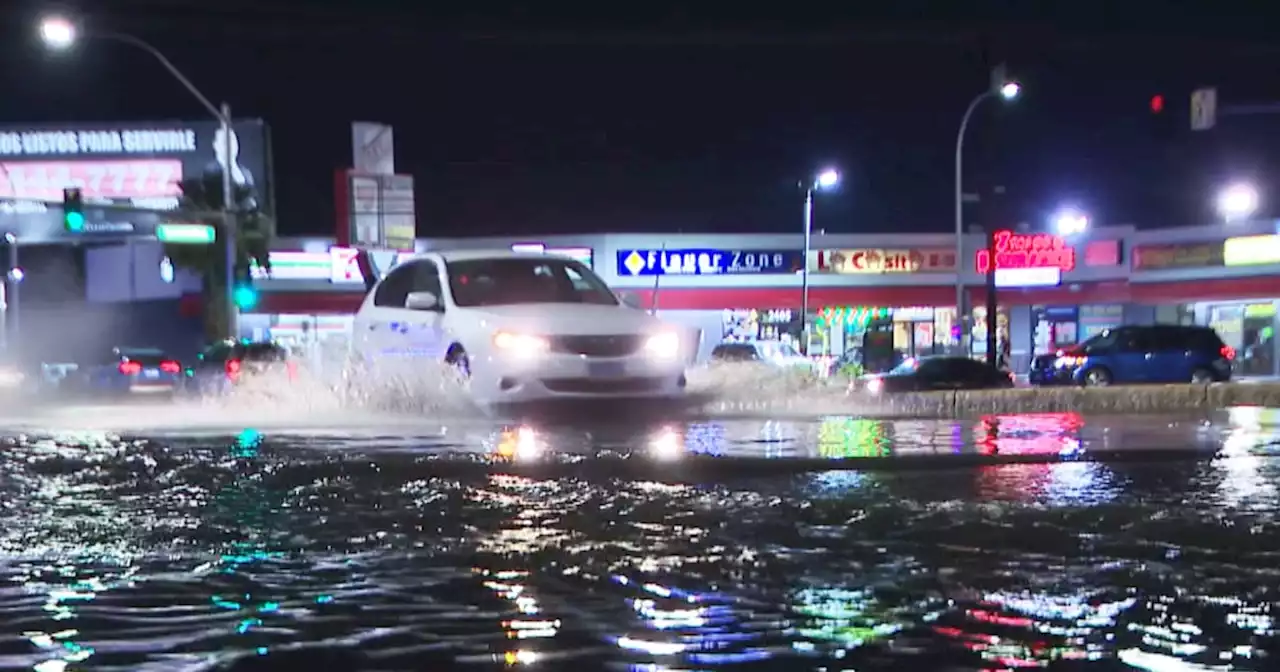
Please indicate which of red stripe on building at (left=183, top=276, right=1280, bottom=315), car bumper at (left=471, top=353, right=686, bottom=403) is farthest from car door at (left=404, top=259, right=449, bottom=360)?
red stripe on building at (left=183, top=276, right=1280, bottom=315)

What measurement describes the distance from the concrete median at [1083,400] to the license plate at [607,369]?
305 cm

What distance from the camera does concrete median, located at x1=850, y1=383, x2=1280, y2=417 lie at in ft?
43.0

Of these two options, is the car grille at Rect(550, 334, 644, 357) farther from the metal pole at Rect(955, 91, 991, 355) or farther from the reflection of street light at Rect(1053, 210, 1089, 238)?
the reflection of street light at Rect(1053, 210, 1089, 238)

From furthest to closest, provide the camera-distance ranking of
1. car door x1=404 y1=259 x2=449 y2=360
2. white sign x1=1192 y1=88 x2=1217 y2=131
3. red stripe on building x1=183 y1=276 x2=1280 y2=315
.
Answer: 1. red stripe on building x1=183 y1=276 x2=1280 y2=315
2. white sign x1=1192 y1=88 x2=1217 y2=131
3. car door x1=404 y1=259 x2=449 y2=360

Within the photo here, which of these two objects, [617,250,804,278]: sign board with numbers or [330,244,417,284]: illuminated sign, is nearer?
[330,244,417,284]: illuminated sign

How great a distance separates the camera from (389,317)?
1245 centimetres

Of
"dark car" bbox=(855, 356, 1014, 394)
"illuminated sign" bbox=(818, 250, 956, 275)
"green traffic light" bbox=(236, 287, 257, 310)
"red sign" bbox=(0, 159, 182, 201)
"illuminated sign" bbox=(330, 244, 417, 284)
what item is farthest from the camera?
"red sign" bbox=(0, 159, 182, 201)

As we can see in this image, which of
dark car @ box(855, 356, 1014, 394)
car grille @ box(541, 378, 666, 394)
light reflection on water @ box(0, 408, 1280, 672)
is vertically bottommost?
dark car @ box(855, 356, 1014, 394)

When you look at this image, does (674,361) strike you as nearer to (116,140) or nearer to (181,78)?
(181,78)

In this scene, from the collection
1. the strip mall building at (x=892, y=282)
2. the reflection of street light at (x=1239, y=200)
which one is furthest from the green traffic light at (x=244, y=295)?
the reflection of street light at (x=1239, y=200)

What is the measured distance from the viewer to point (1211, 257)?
126 ft

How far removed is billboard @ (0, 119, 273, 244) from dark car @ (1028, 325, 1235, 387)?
27173 millimetres

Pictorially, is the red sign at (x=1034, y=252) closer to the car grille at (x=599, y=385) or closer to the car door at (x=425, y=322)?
the car door at (x=425, y=322)

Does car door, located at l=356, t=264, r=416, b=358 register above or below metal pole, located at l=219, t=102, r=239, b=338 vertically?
below
